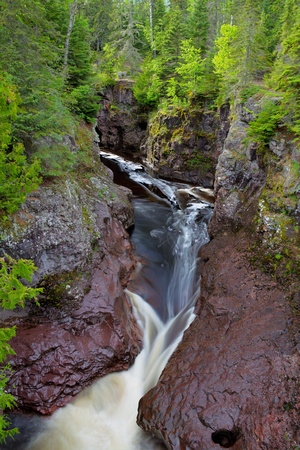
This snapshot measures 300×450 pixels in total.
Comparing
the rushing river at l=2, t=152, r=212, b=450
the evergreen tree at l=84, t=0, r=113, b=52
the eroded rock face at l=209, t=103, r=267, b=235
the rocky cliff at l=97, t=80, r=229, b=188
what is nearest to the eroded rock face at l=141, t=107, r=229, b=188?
the rocky cliff at l=97, t=80, r=229, b=188

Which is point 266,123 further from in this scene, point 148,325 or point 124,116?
point 124,116

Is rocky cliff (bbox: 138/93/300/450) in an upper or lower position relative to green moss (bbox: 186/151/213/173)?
lower

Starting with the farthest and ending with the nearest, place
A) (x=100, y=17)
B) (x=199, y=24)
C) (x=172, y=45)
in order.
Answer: (x=100, y=17)
(x=172, y=45)
(x=199, y=24)

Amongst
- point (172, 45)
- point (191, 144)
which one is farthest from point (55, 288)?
point (172, 45)

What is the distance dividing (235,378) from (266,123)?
25.0ft

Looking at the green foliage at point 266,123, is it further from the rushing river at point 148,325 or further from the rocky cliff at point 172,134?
the rocky cliff at point 172,134

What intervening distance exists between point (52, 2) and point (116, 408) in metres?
16.4

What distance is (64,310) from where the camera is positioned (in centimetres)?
699

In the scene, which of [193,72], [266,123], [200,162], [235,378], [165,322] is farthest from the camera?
[193,72]

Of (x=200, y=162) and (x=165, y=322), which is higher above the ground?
(x=200, y=162)

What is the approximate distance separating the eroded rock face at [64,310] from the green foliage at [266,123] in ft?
21.4

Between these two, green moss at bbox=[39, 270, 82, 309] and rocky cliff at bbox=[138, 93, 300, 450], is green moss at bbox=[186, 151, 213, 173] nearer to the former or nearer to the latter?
rocky cliff at bbox=[138, 93, 300, 450]

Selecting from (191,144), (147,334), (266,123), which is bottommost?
(147,334)

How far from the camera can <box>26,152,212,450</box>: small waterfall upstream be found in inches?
228
